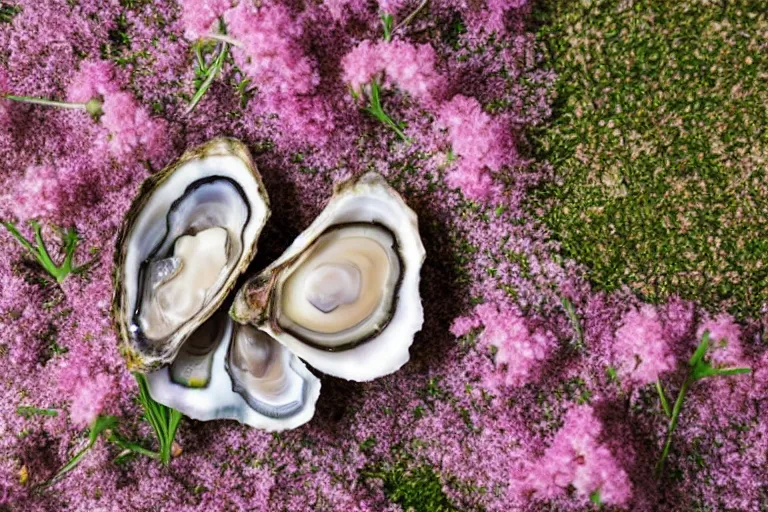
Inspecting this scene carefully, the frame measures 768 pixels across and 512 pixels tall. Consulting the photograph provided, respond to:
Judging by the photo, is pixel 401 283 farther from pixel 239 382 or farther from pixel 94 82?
pixel 94 82

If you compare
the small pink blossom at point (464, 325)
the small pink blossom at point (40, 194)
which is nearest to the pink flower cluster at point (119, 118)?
the small pink blossom at point (40, 194)

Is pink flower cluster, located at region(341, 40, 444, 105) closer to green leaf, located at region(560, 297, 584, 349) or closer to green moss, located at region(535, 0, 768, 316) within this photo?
green moss, located at region(535, 0, 768, 316)

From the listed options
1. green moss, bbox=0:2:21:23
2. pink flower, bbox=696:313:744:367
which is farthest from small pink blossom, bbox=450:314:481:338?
green moss, bbox=0:2:21:23

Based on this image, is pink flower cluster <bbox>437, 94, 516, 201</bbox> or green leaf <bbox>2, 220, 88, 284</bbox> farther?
green leaf <bbox>2, 220, 88, 284</bbox>

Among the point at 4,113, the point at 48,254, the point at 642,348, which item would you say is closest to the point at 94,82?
the point at 4,113

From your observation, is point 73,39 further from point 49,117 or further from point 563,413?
point 563,413

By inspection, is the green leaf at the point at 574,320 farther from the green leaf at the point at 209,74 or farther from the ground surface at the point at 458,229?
the green leaf at the point at 209,74

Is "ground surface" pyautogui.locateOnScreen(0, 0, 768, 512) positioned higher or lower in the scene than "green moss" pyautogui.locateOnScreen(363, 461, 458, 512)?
higher

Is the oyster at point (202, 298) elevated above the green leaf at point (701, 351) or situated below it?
→ below
